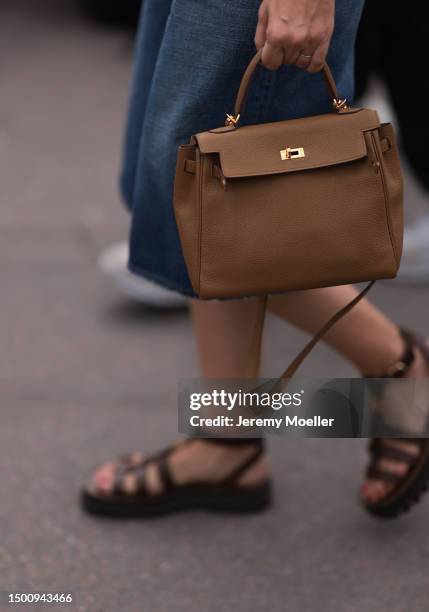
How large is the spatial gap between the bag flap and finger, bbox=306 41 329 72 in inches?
2.8

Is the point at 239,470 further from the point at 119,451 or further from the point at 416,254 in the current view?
the point at 416,254

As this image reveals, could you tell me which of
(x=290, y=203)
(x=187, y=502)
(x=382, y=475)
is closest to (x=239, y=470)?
(x=187, y=502)

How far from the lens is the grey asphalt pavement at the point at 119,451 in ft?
6.03

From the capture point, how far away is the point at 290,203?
4.60ft

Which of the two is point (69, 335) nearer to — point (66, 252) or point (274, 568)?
point (66, 252)

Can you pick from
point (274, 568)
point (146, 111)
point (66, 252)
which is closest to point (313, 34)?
point (146, 111)

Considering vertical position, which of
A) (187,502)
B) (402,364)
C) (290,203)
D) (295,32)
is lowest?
(187,502)

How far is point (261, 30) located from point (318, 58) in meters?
0.09

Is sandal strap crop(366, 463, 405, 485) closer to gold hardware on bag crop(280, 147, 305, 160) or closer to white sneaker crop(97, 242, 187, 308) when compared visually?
gold hardware on bag crop(280, 147, 305, 160)

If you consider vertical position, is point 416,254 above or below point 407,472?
above

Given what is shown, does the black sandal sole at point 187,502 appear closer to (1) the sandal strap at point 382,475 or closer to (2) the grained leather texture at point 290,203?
(1) the sandal strap at point 382,475

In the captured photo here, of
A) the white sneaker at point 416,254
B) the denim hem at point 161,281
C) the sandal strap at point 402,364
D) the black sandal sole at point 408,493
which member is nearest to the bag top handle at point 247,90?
the denim hem at point 161,281

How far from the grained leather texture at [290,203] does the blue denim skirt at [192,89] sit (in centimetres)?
13

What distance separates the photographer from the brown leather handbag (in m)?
1.41
